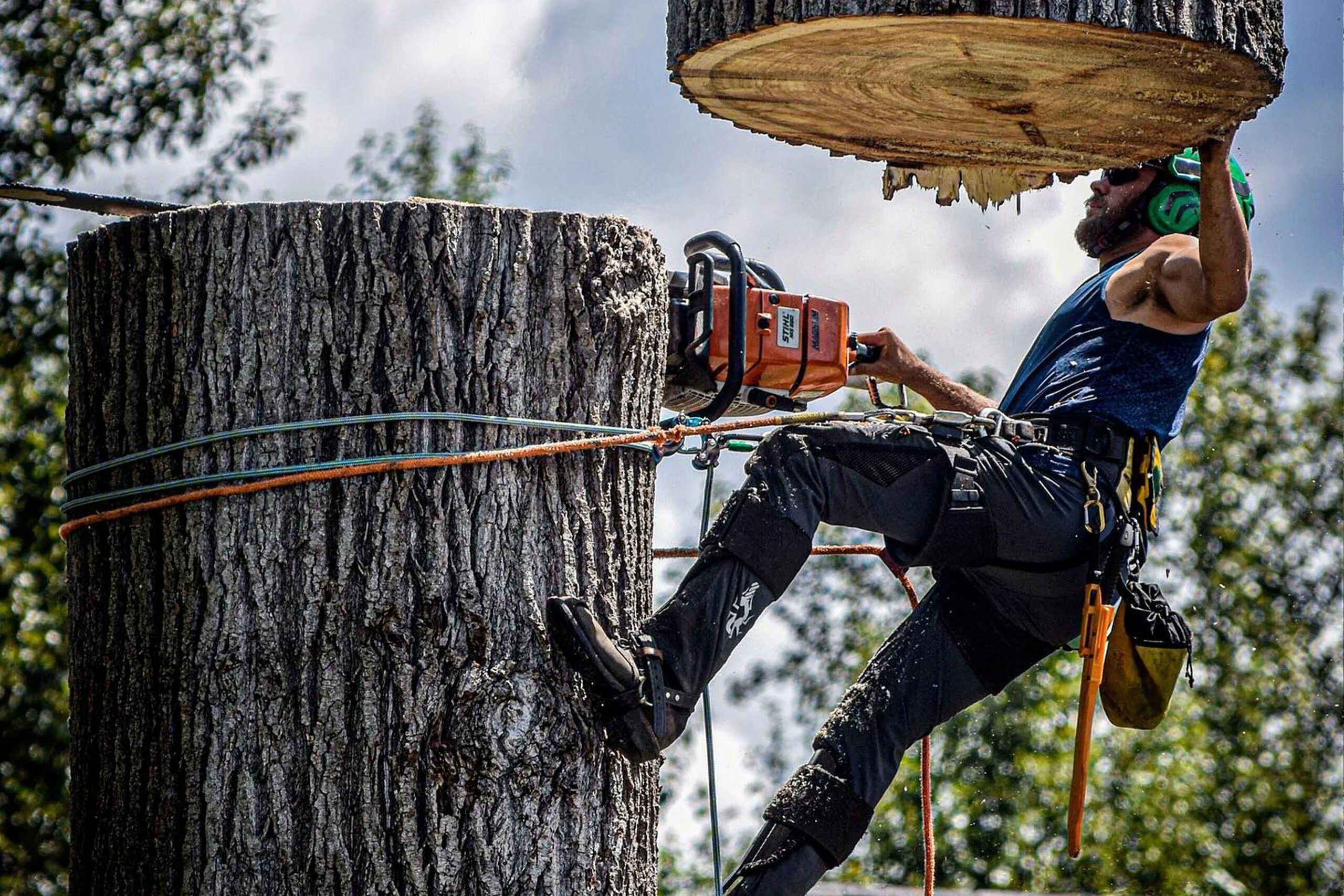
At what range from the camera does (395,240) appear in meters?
2.70

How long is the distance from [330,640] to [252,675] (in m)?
0.14

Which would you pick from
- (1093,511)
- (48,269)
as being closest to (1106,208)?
(1093,511)

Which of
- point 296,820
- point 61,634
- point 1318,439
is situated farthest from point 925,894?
point 1318,439

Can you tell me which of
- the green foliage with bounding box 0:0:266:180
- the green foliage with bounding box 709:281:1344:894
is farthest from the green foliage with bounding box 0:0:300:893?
the green foliage with bounding box 709:281:1344:894

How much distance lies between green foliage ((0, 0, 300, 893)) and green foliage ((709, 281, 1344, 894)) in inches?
215

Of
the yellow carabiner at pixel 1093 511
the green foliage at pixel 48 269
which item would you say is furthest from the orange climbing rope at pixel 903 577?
the green foliage at pixel 48 269

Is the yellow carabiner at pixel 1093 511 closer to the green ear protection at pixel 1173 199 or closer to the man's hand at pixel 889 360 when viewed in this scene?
the man's hand at pixel 889 360

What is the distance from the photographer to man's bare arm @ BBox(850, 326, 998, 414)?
3.81 meters

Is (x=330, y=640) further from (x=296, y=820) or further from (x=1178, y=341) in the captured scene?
(x=1178, y=341)

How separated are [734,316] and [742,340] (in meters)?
0.05

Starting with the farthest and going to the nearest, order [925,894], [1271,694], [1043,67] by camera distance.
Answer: [1271,694] < [925,894] < [1043,67]

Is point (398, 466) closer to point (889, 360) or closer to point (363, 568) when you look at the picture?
point (363, 568)

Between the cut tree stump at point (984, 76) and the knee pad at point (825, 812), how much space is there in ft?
4.80

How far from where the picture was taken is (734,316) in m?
3.39
